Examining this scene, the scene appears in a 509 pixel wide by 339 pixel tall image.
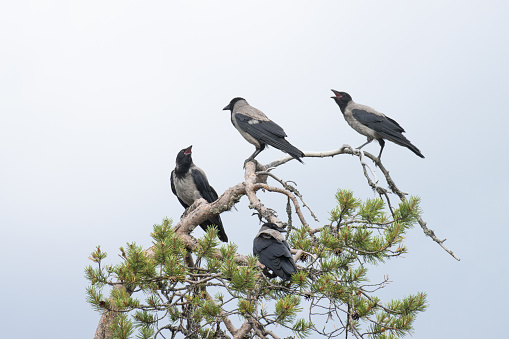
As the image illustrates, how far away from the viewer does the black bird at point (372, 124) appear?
7.59 metres

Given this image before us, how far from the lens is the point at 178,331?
439cm

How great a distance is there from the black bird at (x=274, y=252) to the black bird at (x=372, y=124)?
379cm

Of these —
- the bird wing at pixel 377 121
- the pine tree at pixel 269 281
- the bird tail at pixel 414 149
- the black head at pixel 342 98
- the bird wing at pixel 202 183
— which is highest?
the black head at pixel 342 98

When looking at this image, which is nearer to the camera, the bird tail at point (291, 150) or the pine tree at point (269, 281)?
the pine tree at point (269, 281)

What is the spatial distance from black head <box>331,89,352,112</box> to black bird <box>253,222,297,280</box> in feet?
15.0

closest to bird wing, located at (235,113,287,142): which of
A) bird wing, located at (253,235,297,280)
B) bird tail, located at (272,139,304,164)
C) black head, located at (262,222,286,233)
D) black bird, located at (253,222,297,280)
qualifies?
bird tail, located at (272,139,304,164)

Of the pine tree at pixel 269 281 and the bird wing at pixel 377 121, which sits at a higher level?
the bird wing at pixel 377 121

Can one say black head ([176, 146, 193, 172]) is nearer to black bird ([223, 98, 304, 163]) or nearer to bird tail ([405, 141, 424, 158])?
black bird ([223, 98, 304, 163])

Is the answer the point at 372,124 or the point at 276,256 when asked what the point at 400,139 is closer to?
the point at 372,124

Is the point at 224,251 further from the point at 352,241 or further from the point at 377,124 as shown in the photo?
the point at 377,124

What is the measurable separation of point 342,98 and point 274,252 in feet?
16.3

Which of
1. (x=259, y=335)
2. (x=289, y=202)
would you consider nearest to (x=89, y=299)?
(x=259, y=335)

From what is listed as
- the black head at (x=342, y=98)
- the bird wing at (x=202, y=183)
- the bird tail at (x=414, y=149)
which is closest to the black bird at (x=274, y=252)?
the bird wing at (x=202, y=183)

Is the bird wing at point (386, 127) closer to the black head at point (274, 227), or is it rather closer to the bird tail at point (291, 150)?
the bird tail at point (291, 150)
